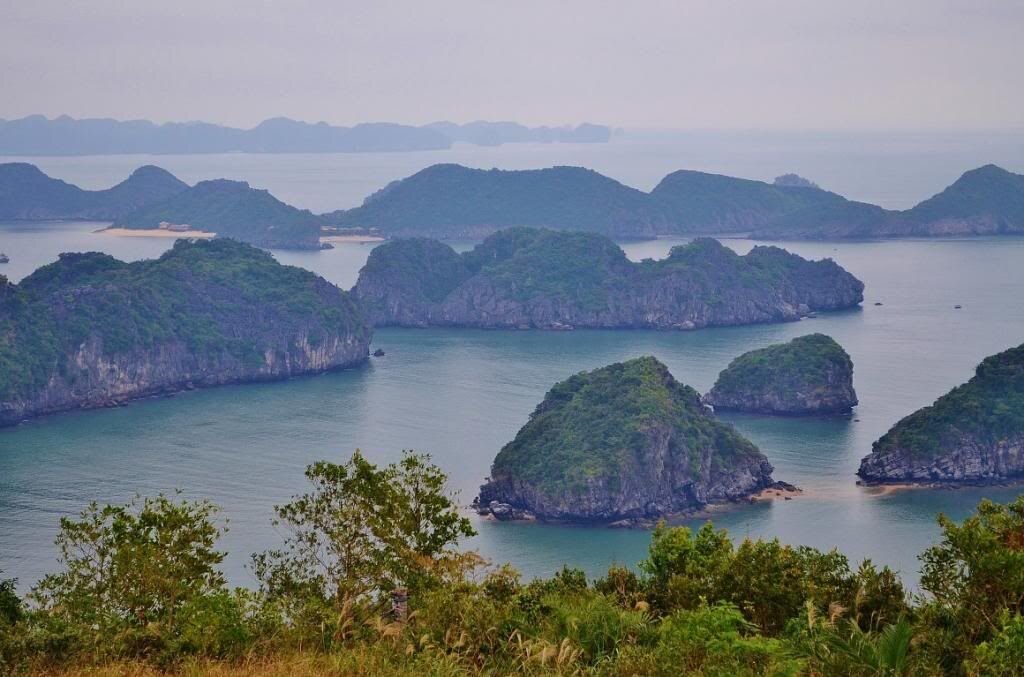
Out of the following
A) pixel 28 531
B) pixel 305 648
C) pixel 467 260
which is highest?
pixel 467 260

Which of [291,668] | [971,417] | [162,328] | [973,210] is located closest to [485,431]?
[971,417]

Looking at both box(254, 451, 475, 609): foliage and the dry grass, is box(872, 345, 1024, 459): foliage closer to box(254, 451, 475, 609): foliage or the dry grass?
box(254, 451, 475, 609): foliage

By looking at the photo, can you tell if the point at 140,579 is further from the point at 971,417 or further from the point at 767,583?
the point at 971,417

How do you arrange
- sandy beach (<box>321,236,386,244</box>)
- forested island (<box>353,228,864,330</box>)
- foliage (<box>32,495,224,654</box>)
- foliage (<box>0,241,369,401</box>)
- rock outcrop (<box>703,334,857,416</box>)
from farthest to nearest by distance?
sandy beach (<box>321,236,386,244</box>), forested island (<box>353,228,864,330</box>), foliage (<box>0,241,369,401</box>), rock outcrop (<box>703,334,857,416</box>), foliage (<box>32,495,224,654</box>)

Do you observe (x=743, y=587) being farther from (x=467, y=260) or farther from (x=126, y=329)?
(x=467, y=260)

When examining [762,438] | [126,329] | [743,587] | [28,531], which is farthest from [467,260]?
[743,587]

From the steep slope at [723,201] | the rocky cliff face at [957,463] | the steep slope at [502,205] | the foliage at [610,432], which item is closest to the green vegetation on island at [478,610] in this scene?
the foliage at [610,432]

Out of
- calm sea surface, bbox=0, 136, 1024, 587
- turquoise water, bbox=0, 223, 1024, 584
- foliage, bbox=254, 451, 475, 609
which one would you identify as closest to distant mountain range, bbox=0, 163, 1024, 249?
turquoise water, bbox=0, 223, 1024, 584
